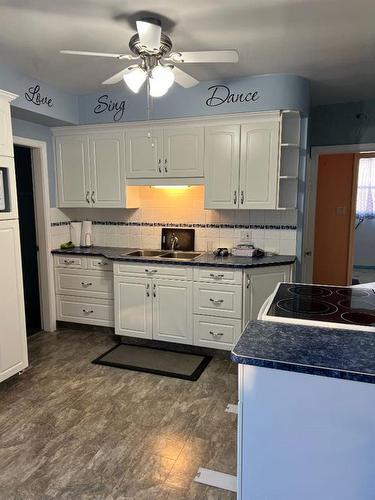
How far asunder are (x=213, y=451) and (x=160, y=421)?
46 cm

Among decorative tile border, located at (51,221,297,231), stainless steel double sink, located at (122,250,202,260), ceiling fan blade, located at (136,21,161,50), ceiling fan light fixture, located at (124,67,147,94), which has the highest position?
ceiling fan blade, located at (136,21,161,50)

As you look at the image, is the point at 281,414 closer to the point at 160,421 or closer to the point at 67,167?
the point at 160,421

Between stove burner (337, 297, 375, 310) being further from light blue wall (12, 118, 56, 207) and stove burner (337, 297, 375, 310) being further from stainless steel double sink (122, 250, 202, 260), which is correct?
light blue wall (12, 118, 56, 207)

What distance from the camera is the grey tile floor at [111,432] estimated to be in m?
1.90

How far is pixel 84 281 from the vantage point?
4.02 m

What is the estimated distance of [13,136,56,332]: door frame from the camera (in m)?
3.97

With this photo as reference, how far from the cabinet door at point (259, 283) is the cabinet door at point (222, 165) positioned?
72 cm

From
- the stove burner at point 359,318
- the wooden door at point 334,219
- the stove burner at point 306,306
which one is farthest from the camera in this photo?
the wooden door at point 334,219

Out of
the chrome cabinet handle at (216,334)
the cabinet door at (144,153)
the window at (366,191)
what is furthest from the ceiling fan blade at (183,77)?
the window at (366,191)

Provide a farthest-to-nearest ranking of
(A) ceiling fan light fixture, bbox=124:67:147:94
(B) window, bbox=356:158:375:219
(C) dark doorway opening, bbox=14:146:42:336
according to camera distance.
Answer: (B) window, bbox=356:158:375:219
(C) dark doorway opening, bbox=14:146:42:336
(A) ceiling fan light fixture, bbox=124:67:147:94

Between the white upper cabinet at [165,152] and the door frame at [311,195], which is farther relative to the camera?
the door frame at [311,195]

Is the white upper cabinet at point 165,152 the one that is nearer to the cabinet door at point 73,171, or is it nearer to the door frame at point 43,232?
the cabinet door at point 73,171

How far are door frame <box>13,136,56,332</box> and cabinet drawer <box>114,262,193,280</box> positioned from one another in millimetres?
996

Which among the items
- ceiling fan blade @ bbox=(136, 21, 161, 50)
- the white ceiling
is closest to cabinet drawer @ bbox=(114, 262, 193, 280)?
the white ceiling
